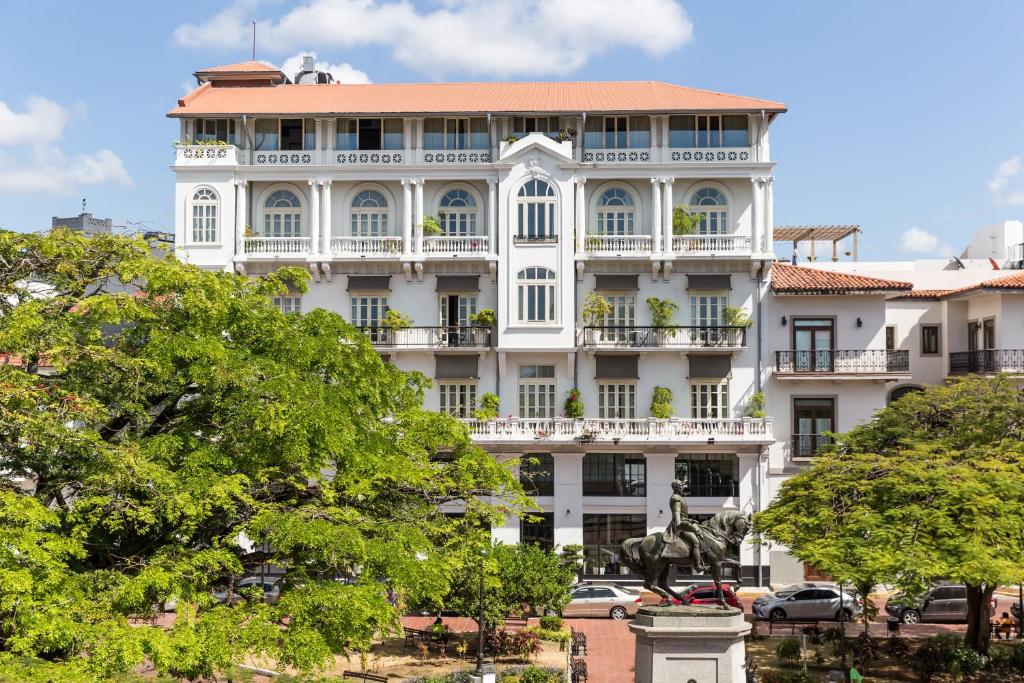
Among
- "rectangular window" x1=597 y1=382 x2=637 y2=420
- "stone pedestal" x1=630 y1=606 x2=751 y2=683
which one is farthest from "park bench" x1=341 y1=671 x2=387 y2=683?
"rectangular window" x1=597 y1=382 x2=637 y2=420

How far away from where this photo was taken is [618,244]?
170ft

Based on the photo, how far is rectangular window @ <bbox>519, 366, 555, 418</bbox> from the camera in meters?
52.2

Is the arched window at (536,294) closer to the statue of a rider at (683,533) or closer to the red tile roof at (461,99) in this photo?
the red tile roof at (461,99)

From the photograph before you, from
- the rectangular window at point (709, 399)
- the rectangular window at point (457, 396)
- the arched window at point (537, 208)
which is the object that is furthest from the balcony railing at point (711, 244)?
the rectangular window at point (457, 396)

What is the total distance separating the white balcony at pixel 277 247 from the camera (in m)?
52.1

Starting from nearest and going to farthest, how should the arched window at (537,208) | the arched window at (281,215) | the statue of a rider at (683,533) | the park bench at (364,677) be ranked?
1. the statue of a rider at (683,533)
2. the park bench at (364,677)
3. the arched window at (537,208)
4. the arched window at (281,215)

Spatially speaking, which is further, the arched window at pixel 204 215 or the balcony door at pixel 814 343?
the balcony door at pixel 814 343

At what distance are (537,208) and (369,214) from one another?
25.5ft

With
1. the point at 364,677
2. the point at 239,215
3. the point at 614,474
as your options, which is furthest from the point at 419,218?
the point at 364,677

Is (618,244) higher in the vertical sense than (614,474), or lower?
higher

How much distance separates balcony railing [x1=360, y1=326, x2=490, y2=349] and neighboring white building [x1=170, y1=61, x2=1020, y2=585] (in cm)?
10

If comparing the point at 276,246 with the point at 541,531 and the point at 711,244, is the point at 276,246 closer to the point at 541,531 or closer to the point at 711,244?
the point at 541,531

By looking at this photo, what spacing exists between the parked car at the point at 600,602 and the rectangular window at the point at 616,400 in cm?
973

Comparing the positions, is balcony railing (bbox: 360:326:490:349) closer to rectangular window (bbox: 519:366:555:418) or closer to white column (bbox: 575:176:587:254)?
rectangular window (bbox: 519:366:555:418)
